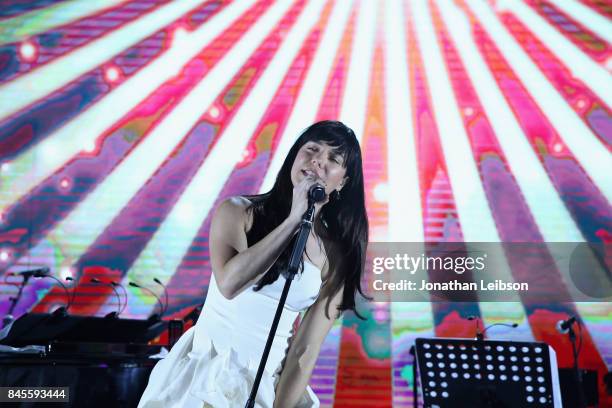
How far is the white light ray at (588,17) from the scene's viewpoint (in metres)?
5.41

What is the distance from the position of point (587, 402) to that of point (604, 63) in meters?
2.39

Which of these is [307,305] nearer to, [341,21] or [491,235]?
[491,235]

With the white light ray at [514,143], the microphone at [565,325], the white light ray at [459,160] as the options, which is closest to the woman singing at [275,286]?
the microphone at [565,325]

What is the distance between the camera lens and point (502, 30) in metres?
5.46

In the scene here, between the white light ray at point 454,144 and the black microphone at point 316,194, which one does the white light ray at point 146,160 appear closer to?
the white light ray at point 454,144

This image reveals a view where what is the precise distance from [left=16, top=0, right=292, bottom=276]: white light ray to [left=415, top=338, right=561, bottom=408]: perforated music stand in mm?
2412

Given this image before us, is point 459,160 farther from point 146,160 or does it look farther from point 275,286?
point 275,286

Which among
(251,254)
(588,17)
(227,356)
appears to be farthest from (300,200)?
(588,17)

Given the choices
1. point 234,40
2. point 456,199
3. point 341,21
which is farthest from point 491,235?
point 234,40

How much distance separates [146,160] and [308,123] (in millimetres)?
1206

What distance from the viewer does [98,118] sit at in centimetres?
543

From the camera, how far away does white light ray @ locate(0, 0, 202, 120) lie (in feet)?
17.9

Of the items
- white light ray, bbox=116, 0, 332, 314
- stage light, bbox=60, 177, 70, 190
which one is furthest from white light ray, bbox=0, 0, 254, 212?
white light ray, bbox=116, 0, 332, 314

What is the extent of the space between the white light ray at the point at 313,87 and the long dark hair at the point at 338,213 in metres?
3.01
